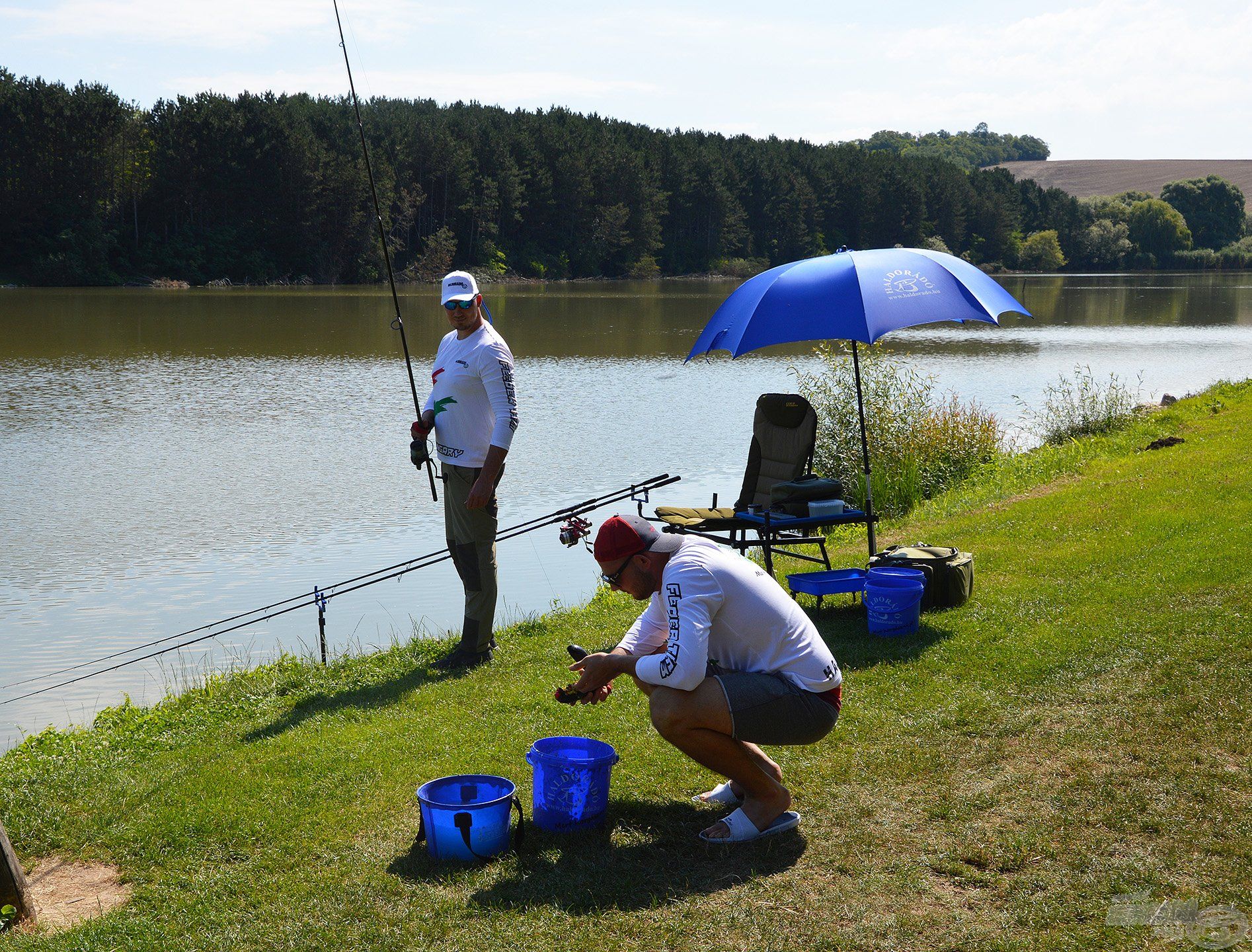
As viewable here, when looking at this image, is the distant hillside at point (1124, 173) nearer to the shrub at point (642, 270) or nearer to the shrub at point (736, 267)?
the shrub at point (736, 267)

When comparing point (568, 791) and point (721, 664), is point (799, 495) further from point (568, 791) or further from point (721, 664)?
point (568, 791)

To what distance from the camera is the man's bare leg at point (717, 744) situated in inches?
156

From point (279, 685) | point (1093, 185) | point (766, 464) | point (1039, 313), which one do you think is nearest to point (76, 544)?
point (279, 685)

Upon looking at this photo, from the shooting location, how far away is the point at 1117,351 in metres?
31.0

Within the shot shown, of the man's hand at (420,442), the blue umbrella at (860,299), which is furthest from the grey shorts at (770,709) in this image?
the man's hand at (420,442)

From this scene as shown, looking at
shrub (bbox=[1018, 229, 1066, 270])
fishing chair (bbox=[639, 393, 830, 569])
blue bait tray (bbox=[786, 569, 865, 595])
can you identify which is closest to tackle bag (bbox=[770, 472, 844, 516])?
fishing chair (bbox=[639, 393, 830, 569])

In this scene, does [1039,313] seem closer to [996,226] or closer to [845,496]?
[845,496]

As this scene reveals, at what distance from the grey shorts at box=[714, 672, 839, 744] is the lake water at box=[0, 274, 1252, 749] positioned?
4819 mm

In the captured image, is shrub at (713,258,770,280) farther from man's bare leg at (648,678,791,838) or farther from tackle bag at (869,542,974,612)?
man's bare leg at (648,678,791,838)

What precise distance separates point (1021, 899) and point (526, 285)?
240 ft

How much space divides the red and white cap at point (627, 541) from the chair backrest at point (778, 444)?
408 cm

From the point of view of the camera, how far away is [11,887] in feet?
12.4

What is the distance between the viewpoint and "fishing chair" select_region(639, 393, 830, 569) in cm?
798

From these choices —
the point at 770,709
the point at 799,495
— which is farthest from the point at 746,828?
the point at 799,495
